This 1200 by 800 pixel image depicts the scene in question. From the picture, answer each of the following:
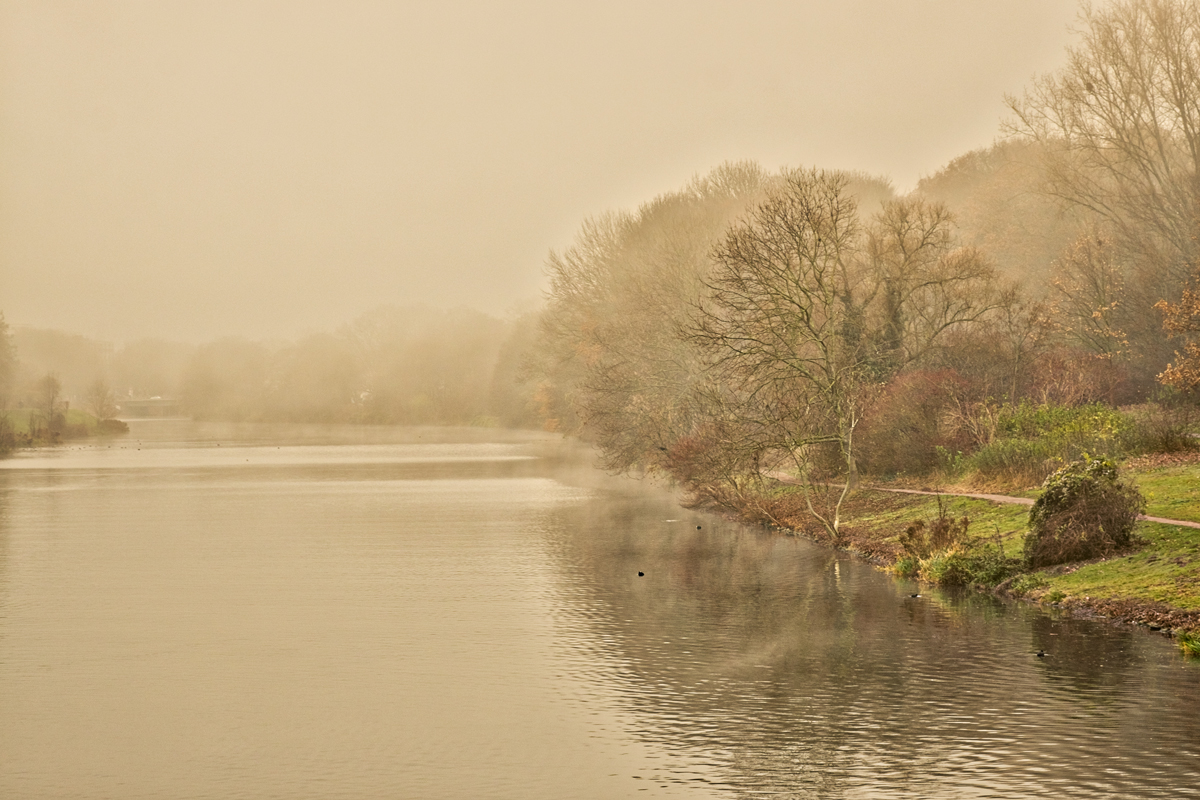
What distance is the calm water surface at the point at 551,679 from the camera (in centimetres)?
1420

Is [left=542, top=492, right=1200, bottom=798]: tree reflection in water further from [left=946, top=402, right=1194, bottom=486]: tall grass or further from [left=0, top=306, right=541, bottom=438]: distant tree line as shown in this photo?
[left=0, top=306, right=541, bottom=438]: distant tree line

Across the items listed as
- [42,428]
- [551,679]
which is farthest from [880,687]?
[42,428]

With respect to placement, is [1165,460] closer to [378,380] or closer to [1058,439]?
[1058,439]

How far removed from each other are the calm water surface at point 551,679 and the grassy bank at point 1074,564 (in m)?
0.88

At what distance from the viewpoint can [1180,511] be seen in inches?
1068

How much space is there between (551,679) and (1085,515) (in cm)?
1302

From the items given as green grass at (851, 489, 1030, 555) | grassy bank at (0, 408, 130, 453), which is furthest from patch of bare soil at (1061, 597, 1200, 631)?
grassy bank at (0, 408, 130, 453)

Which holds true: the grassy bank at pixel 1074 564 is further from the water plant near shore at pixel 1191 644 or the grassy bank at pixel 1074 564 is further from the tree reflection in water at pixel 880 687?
the tree reflection in water at pixel 880 687

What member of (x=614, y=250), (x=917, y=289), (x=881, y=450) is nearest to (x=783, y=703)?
(x=881, y=450)

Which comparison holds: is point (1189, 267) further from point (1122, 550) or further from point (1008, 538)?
point (1122, 550)

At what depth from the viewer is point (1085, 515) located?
84.1ft

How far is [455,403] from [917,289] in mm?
121752

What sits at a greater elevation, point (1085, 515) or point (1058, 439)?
point (1058, 439)

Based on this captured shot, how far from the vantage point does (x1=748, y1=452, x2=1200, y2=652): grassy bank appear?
72.6 ft
